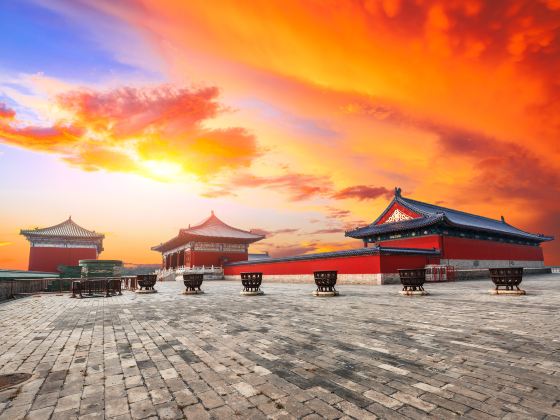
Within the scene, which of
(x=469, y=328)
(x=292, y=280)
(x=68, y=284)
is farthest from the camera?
(x=292, y=280)

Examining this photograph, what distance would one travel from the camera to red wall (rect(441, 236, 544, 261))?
24.3 meters

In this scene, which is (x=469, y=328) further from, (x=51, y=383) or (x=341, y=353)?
(x=51, y=383)

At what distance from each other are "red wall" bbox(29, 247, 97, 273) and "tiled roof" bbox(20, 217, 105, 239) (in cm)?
181

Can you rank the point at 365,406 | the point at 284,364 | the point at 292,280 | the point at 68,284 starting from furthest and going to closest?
1. the point at 292,280
2. the point at 68,284
3. the point at 284,364
4. the point at 365,406

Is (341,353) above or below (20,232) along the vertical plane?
below

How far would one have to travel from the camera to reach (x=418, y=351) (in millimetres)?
3713

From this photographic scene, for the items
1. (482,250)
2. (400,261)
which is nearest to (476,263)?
(482,250)

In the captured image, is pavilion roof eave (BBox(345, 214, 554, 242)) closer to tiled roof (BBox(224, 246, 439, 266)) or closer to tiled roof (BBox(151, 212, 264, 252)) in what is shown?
tiled roof (BBox(224, 246, 439, 266))

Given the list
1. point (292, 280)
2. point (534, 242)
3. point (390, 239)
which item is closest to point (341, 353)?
point (292, 280)

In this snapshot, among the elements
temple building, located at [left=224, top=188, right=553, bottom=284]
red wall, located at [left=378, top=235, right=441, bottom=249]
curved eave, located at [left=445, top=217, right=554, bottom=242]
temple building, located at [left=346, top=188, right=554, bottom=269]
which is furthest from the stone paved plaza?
curved eave, located at [left=445, top=217, right=554, bottom=242]

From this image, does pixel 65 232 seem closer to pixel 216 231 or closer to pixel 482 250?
pixel 216 231

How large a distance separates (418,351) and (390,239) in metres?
25.2

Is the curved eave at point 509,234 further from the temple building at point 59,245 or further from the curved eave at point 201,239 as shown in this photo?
the temple building at point 59,245

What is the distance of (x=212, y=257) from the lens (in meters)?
38.3
